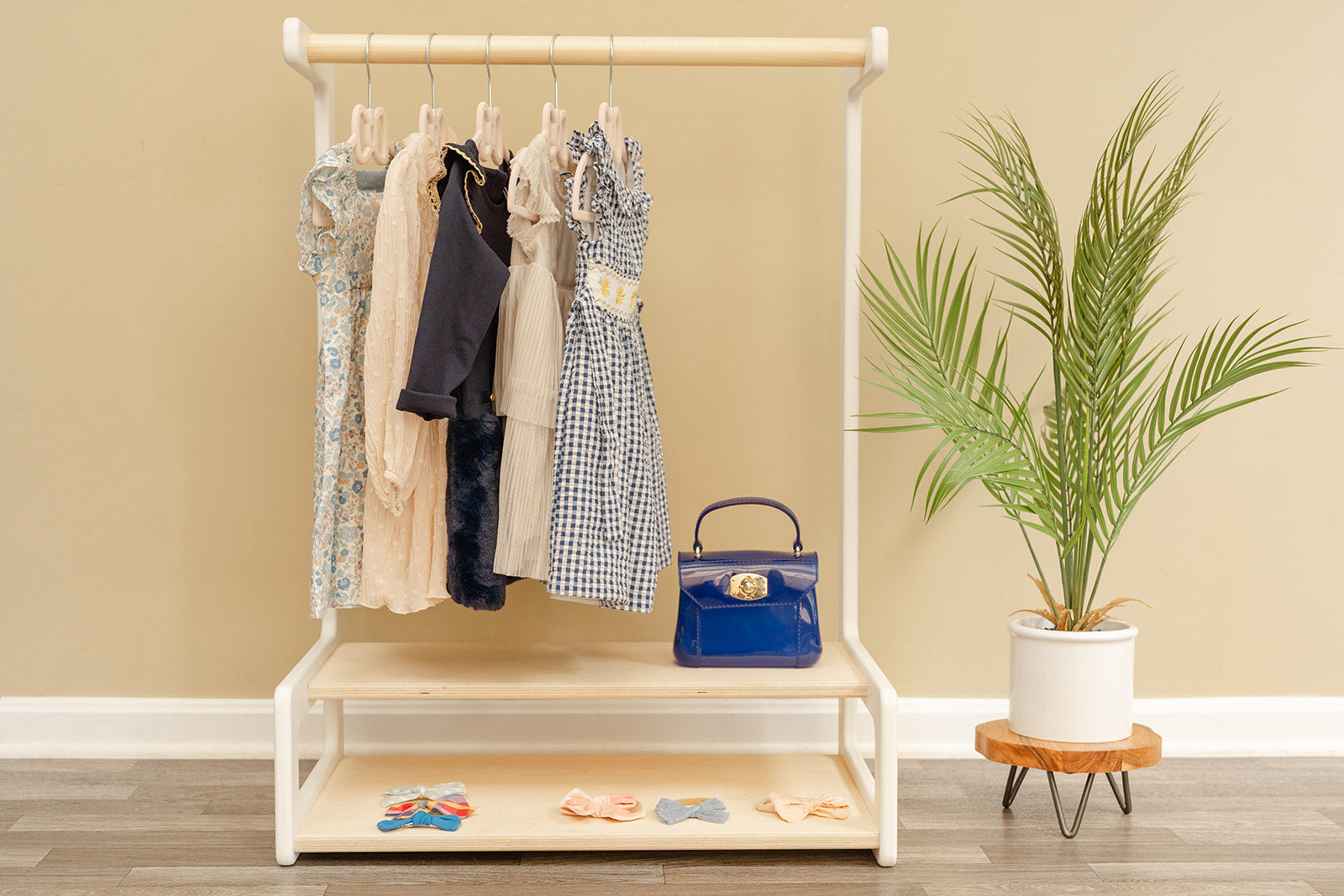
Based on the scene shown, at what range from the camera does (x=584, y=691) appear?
6.30 ft

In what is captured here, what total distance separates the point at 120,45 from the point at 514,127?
0.99 m

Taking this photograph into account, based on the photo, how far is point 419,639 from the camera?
97.7 inches

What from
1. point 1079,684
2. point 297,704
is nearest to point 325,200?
point 297,704

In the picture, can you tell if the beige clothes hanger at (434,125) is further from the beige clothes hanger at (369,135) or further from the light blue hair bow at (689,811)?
the light blue hair bow at (689,811)

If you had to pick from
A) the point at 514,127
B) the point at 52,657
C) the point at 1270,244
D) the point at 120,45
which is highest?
the point at 120,45

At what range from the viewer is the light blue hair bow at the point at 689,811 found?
1.93m

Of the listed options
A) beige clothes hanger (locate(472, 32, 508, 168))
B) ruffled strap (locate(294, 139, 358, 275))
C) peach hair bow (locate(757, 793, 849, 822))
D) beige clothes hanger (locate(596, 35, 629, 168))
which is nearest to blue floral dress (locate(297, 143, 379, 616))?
ruffled strap (locate(294, 139, 358, 275))

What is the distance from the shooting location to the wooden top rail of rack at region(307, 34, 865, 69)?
1942 millimetres

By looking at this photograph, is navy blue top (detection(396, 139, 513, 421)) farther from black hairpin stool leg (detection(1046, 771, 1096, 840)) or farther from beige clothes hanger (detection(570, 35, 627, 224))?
black hairpin stool leg (detection(1046, 771, 1096, 840))

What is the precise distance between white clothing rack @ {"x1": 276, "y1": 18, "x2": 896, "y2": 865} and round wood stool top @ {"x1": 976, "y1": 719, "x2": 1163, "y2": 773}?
0.31 metres

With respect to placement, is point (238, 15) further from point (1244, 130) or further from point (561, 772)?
point (1244, 130)

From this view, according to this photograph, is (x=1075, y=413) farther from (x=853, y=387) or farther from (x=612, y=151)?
(x=612, y=151)

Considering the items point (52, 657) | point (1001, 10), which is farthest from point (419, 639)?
point (1001, 10)

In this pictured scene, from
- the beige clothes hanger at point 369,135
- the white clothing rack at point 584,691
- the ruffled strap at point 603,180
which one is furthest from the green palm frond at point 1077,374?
the beige clothes hanger at point 369,135
